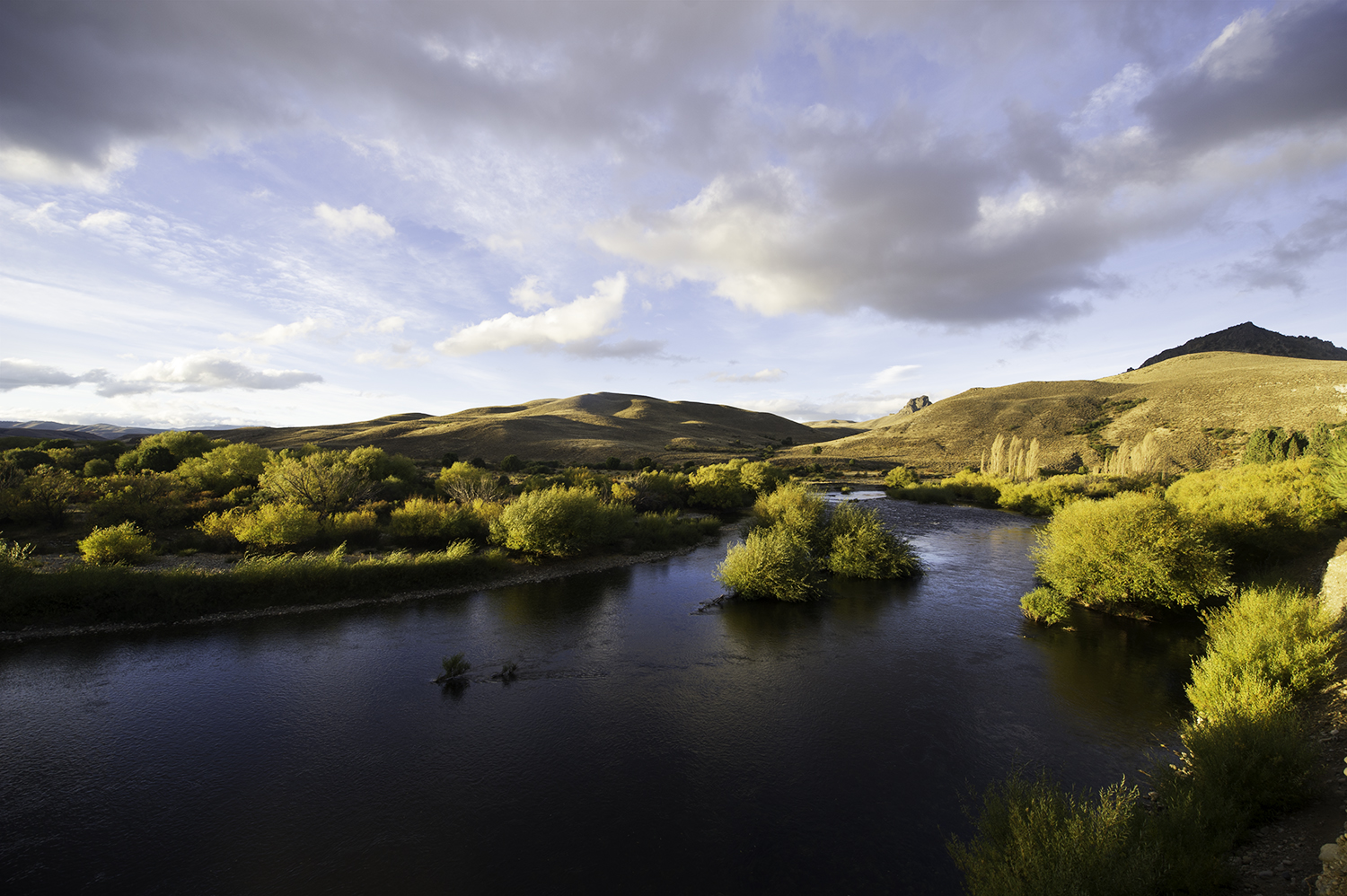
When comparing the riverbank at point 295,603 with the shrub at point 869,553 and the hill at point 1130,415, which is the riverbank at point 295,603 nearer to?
the shrub at point 869,553

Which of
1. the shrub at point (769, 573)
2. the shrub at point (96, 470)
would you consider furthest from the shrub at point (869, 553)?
the shrub at point (96, 470)

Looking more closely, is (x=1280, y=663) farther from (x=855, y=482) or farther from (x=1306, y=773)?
(x=855, y=482)

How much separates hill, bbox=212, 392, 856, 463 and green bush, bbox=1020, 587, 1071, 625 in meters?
59.4

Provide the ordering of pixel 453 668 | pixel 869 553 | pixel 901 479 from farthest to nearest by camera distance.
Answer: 1. pixel 901 479
2. pixel 869 553
3. pixel 453 668

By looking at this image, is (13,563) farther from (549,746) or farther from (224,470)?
(224,470)

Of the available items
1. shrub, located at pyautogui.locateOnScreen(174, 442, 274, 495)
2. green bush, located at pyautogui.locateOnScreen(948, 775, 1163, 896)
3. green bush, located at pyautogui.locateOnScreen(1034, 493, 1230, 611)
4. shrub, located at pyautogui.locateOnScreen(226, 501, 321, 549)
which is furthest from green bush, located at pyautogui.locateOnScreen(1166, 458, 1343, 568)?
shrub, located at pyautogui.locateOnScreen(174, 442, 274, 495)

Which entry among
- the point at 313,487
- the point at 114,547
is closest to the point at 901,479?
the point at 313,487

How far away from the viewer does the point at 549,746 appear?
11.4m

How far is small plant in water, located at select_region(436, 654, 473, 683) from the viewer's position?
1431cm

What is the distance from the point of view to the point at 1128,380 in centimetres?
9881

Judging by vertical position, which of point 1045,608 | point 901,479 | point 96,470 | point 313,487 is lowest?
point 1045,608

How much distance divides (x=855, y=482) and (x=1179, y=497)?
40.0m

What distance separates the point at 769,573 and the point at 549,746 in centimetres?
1190

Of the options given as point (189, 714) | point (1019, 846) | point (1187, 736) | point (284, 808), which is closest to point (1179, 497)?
point (1187, 736)
